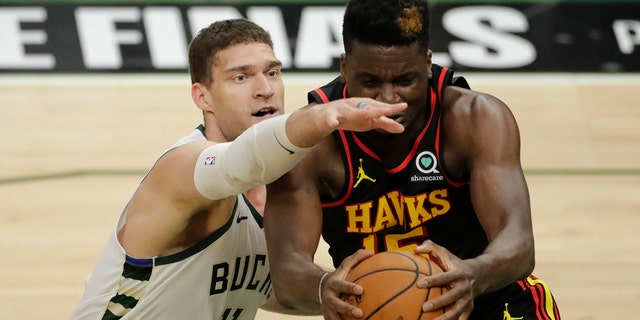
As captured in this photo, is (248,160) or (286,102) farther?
(286,102)

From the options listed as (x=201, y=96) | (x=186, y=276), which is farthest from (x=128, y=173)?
(x=186, y=276)

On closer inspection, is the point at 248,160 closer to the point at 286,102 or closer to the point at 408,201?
the point at 408,201

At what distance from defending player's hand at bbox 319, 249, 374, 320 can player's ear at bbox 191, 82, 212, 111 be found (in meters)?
1.48

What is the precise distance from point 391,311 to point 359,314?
107 mm

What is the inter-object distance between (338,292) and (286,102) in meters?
5.41

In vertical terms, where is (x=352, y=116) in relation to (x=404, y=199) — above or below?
above

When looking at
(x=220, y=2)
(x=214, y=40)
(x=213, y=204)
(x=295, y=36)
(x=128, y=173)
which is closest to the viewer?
(x=213, y=204)

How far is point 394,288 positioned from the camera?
11.9 ft

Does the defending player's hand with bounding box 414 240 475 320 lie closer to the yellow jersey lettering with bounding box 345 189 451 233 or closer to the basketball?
the basketball

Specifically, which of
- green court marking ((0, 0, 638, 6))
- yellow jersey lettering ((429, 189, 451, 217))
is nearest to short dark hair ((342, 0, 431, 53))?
yellow jersey lettering ((429, 189, 451, 217))

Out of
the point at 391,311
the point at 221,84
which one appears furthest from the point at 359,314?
the point at 221,84

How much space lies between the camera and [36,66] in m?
9.83

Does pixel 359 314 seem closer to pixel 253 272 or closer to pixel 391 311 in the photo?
pixel 391 311

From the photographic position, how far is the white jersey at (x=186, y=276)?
459 cm
